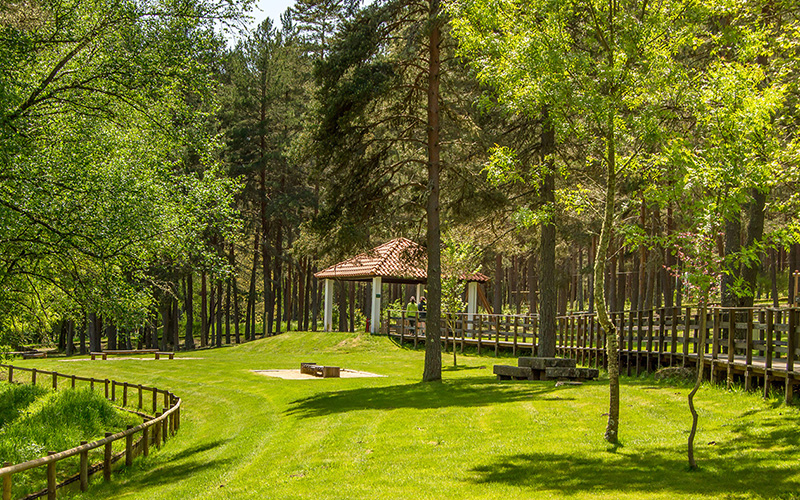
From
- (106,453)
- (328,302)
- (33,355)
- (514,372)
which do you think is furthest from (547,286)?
(33,355)

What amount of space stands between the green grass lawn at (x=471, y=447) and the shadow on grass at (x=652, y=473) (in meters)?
0.02

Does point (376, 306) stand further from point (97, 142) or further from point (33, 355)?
point (97, 142)

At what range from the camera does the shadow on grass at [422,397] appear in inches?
554

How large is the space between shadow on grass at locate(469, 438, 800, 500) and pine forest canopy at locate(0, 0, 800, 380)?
1.88 m

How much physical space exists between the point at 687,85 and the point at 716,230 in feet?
6.43

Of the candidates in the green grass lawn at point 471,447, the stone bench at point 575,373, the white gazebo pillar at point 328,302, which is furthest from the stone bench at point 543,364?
the white gazebo pillar at point 328,302

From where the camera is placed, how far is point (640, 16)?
381 inches

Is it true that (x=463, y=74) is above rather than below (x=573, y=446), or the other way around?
above

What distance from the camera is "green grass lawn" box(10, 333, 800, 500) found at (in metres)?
7.66

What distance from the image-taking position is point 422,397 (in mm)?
15258

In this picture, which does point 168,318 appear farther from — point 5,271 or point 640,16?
point 640,16

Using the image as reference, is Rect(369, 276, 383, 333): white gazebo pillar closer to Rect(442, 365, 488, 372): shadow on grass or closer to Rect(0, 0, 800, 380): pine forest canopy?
Rect(0, 0, 800, 380): pine forest canopy

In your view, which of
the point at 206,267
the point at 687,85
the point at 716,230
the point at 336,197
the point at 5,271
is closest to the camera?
the point at 716,230

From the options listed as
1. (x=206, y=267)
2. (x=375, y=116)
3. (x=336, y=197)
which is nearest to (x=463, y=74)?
(x=375, y=116)
